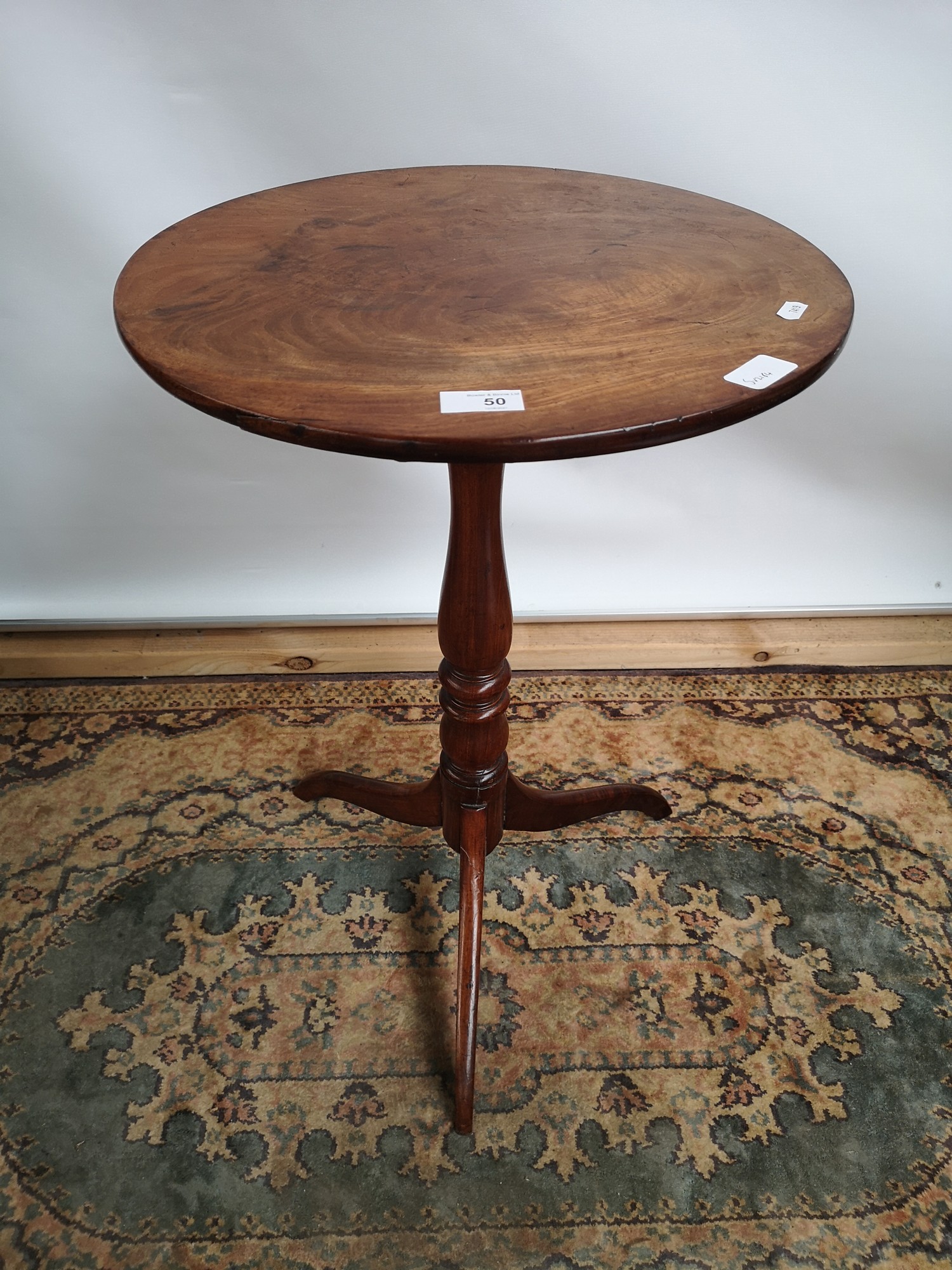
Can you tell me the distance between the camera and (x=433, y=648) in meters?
2.06

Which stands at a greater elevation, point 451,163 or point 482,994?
point 451,163

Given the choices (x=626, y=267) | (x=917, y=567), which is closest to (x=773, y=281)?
(x=626, y=267)

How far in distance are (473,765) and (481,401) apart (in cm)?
64

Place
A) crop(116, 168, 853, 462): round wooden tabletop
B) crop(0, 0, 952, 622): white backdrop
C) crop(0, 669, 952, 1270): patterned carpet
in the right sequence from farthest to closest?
crop(0, 0, 952, 622): white backdrop → crop(0, 669, 952, 1270): patterned carpet → crop(116, 168, 853, 462): round wooden tabletop

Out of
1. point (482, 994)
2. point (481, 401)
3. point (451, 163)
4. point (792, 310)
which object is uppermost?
point (451, 163)

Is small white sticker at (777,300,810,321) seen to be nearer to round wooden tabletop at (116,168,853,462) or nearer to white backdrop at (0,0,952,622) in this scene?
round wooden tabletop at (116,168,853,462)

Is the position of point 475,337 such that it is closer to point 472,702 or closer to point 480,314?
point 480,314

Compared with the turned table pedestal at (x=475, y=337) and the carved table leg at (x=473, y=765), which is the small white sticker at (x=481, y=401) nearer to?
the turned table pedestal at (x=475, y=337)

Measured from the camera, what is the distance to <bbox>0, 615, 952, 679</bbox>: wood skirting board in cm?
203

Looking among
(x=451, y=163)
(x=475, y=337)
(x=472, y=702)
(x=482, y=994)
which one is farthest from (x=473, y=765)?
(x=451, y=163)

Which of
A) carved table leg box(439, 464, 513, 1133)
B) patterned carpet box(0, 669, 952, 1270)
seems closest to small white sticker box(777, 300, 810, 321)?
carved table leg box(439, 464, 513, 1133)

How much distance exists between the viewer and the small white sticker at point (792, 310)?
1062mm

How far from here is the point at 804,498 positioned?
2.07 m

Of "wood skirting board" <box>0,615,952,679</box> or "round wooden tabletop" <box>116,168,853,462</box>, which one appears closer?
"round wooden tabletop" <box>116,168,853,462</box>
